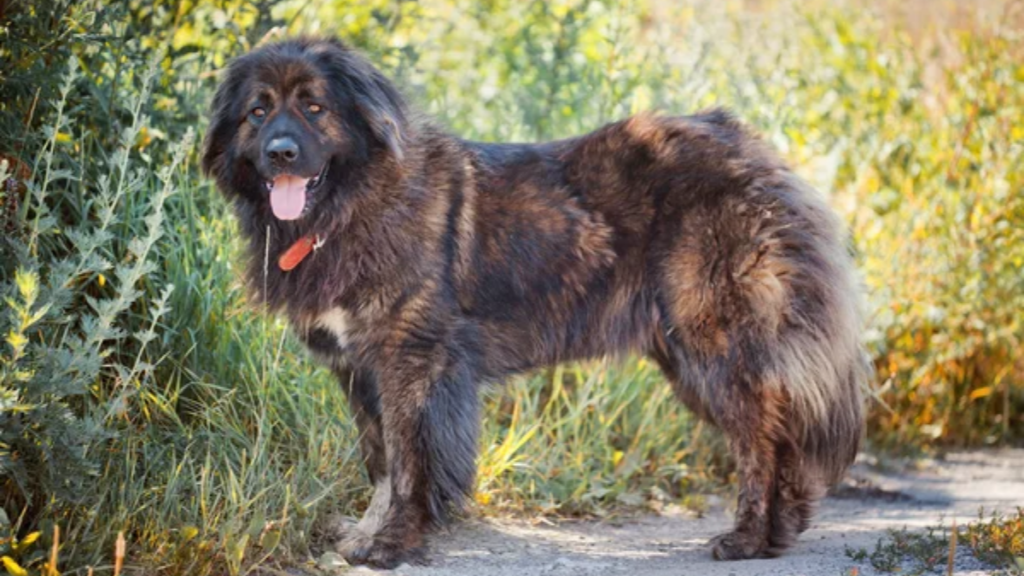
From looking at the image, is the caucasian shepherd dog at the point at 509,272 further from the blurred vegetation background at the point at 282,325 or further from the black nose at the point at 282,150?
the blurred vegetation background at the point at 282,325

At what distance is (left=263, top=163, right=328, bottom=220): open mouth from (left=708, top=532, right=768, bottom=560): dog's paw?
197cm

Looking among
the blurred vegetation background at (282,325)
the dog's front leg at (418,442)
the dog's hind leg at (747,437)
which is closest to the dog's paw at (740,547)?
the dog's hind leg at (747,437)

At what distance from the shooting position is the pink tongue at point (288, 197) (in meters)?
4.11

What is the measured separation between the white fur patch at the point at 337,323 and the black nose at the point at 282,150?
573 millimetres

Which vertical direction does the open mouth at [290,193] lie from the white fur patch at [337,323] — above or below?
above

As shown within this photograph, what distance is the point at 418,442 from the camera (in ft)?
13.7

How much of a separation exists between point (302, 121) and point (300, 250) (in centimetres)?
47

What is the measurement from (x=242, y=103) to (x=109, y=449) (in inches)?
52.0

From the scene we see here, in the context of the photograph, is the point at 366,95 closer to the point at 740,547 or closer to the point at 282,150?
the point at 282,150

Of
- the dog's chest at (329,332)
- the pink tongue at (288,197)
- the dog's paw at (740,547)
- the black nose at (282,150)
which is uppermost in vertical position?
the black nose at (282,150)

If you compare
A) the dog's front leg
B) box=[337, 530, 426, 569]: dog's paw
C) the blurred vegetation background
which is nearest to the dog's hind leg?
the blurred vegetation background

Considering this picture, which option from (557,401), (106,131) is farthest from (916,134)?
(106,131)

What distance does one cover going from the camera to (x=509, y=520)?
194 inches

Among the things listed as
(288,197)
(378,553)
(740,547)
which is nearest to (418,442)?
(378,553)
